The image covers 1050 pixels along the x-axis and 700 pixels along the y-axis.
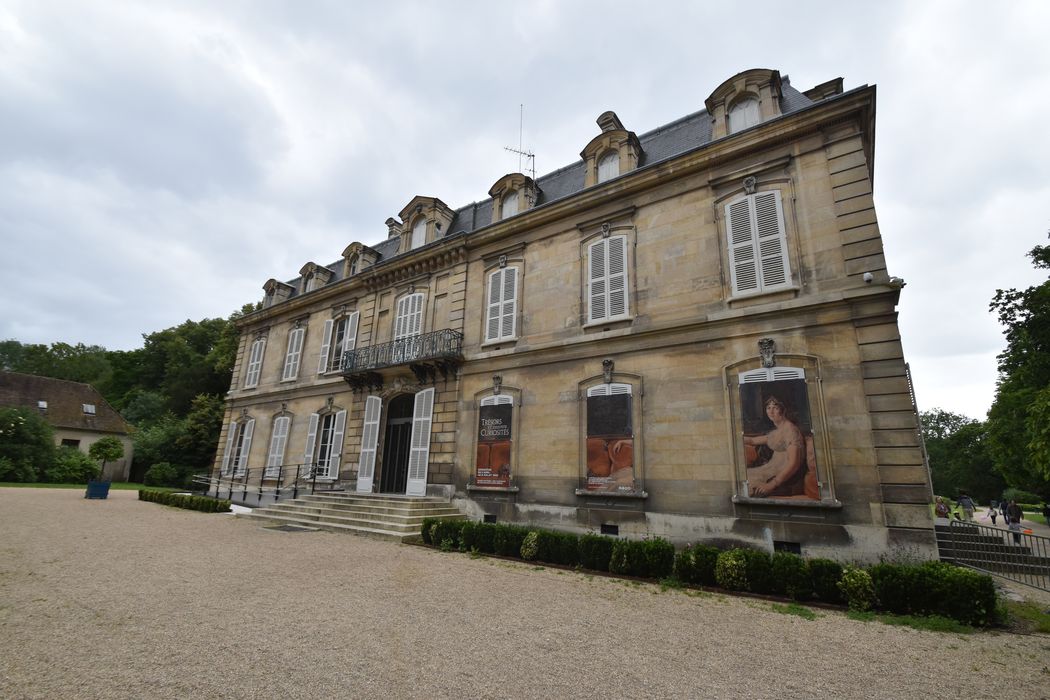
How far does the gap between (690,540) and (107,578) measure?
30.2ft

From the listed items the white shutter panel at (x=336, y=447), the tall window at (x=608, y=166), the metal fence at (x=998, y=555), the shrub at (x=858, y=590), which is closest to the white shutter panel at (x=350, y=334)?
the white shutter panel at (x=336, y=447)

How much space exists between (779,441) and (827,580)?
8.90ft

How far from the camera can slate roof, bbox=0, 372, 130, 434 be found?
94.6ft

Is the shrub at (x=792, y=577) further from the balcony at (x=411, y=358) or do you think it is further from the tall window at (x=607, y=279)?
the balcony at (x=411, y=358)

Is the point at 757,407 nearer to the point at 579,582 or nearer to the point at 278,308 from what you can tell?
the point at 579,582

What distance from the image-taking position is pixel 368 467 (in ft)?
49.2

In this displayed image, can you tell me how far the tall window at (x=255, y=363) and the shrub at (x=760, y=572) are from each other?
20.5 meters

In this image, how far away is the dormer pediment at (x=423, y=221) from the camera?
16406mm

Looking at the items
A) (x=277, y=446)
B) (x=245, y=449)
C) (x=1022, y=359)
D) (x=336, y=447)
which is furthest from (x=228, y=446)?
(x=1022, y=359)

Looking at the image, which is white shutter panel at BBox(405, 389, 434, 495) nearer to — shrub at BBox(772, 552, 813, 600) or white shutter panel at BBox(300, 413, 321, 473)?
white shutter panel at BBox(300, 413, 321, 473)

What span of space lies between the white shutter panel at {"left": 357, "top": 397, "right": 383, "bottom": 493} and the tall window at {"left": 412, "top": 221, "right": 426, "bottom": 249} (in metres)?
5.72

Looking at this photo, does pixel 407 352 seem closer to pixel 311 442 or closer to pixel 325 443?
pixel 325 443

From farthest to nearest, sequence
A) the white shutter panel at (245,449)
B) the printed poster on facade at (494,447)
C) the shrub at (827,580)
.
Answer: the white shutter panel at (245,449) < the printed poster on facade at (494,447) < the shrub at (827,580)

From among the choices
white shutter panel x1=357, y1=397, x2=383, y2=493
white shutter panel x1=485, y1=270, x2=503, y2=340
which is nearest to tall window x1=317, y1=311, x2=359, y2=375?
white shutter panel x1=357, y1=397, x2=383, y2=493
